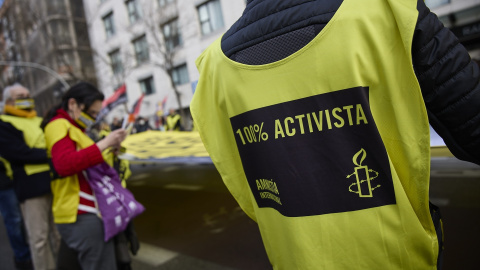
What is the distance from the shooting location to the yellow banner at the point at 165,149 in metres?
3.44

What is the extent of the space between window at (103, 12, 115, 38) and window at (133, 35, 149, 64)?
128 inches

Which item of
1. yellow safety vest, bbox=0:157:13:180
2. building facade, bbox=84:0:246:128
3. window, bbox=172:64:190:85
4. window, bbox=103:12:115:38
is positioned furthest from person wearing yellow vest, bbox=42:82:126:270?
window, bbox=103:12:115:38

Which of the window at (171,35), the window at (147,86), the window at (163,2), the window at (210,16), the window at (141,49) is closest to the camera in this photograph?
the window at (210,16)

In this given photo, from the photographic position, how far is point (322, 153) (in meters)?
0.95

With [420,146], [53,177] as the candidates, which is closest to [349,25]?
[420,146]

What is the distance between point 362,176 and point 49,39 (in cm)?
2301

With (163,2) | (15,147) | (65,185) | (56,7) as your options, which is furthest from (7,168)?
(56,7)

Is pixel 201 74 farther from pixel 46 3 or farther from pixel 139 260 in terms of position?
pixel 46 3

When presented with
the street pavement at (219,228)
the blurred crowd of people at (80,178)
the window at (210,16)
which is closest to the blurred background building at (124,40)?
the window at (210,16)

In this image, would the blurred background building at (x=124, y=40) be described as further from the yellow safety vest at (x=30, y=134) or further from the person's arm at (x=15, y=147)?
the person's arm at (x=15, y=147)

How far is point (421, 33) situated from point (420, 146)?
29cm

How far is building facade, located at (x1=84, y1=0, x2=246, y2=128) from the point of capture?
19000 mm

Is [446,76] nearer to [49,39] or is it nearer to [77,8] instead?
[49,39]

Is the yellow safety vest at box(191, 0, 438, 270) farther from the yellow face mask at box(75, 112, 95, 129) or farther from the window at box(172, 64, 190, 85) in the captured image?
the window at box(172, 64, 190, 85)
